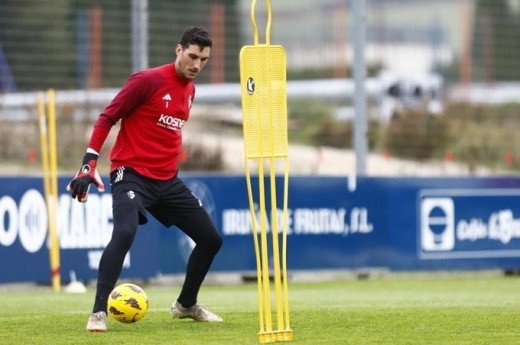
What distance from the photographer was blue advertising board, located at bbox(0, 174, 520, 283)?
1605cm

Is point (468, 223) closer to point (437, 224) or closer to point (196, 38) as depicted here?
point (437, 224)

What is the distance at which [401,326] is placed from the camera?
926 cm

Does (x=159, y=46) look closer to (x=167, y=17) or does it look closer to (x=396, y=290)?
(x=167, y=17)

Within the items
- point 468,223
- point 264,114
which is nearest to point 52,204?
point 468,223

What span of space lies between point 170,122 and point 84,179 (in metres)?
0.82

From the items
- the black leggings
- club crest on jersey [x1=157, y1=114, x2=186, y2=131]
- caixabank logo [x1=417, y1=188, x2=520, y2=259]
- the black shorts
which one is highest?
club crest on jersey [x1=157, y1=114, x2=186, y2=131]

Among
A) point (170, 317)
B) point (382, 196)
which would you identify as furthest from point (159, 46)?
point (170, 317)

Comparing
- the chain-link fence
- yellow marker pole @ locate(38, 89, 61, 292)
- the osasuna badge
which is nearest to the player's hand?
the osasuna badge

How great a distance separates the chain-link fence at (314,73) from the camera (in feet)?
61.8

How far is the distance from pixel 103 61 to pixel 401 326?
10.9 m

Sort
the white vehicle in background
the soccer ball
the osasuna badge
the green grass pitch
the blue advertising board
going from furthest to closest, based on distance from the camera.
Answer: the white vehicle in background < the blue advertising board < the soccer ball < the green grass pitch < the osasuna badge

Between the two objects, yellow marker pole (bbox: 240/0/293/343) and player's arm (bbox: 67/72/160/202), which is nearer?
yellow marker pole (bbox: 240/0/293/343)

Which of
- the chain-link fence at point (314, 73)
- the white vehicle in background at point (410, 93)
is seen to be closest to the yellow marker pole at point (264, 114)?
the chain-link fence at point (314, 73)

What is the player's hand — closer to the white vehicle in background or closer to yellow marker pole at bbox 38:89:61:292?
yellow marker pole at bbox 38:89:61:292
